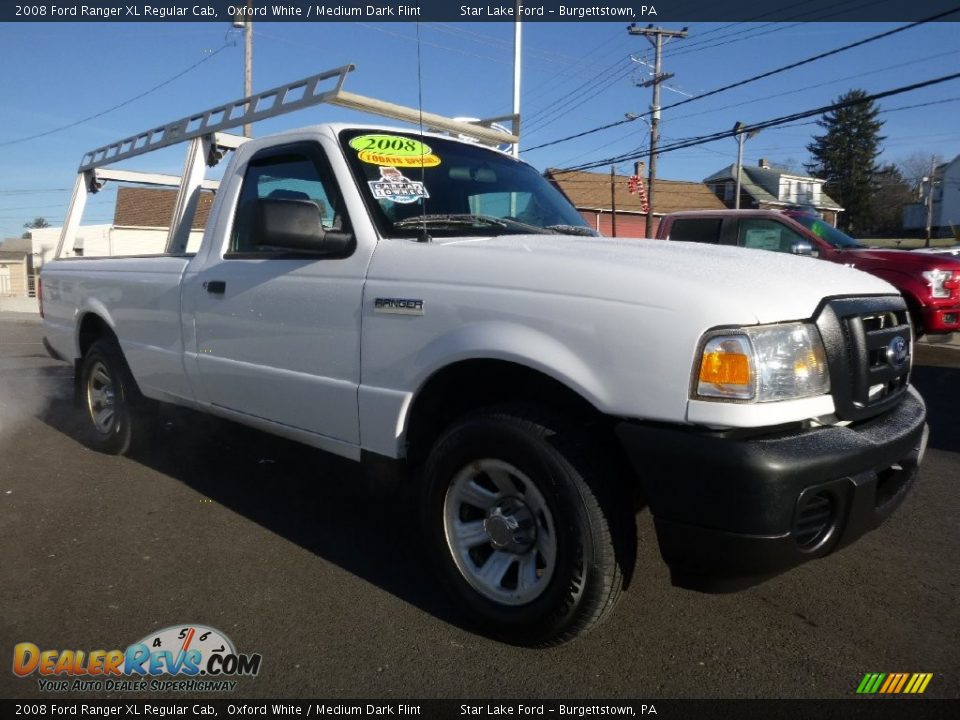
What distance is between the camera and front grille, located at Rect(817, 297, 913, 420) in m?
2.30

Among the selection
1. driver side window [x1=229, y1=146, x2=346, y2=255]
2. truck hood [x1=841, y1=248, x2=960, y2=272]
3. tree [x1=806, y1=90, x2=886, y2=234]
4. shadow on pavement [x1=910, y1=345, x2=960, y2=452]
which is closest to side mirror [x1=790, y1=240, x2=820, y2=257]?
truck hood [x1=841, y1=248, x2=960, y2=272]

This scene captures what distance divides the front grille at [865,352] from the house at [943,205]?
7499 centimetres

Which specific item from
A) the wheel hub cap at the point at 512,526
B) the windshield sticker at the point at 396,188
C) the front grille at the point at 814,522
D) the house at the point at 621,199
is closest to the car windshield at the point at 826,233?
the windshield sticker at the point at 396,188

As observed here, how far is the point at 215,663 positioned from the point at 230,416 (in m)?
1.58

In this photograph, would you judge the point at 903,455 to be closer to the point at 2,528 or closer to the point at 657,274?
the point at 657,274

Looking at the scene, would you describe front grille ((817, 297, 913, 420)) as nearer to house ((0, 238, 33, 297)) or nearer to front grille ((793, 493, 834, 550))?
front grille ((793, 493, 834, 550))

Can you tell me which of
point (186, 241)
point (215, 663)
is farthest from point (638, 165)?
point (215, 663)

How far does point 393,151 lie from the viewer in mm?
3475

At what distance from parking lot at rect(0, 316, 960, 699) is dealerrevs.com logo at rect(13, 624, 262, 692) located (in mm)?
55

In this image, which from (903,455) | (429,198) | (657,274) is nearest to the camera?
(657,274)

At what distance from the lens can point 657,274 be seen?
2.32m

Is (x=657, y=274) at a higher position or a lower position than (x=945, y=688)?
higher

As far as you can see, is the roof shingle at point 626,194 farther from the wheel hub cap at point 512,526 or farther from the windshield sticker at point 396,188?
the wheel hub cap at point 512,526

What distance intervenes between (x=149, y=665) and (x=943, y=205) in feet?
277
